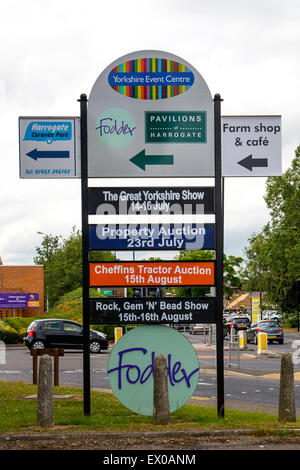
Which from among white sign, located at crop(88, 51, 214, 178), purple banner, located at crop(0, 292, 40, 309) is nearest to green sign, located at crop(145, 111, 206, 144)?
white sign, located at crop(88, 51, 214, 178)

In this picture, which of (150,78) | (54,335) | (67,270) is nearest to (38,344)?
(54,335)

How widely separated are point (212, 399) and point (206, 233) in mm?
4792

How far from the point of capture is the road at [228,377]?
1370 centimetres

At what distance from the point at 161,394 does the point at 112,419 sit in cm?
94

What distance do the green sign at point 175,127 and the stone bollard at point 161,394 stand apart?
334 cm

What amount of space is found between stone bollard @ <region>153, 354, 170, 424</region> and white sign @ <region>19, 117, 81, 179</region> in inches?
125

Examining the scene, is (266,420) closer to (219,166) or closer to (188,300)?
(188,300)

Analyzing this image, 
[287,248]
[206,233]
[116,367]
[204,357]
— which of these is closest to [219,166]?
[206,233]

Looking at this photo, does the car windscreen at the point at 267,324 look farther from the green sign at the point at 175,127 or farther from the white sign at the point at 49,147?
the white sign at the point at 49,147

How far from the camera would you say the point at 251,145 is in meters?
A: 10.4

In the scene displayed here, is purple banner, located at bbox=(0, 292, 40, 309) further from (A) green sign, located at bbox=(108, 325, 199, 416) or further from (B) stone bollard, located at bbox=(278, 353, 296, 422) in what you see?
(B) stone bollard, located at bbox=(278, 353, 296, 422)

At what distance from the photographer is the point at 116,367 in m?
10.1

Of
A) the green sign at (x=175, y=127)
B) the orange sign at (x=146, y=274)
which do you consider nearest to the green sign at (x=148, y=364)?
the orange sign at (x=146, y=274)

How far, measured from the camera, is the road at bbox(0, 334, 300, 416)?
13695 mm
